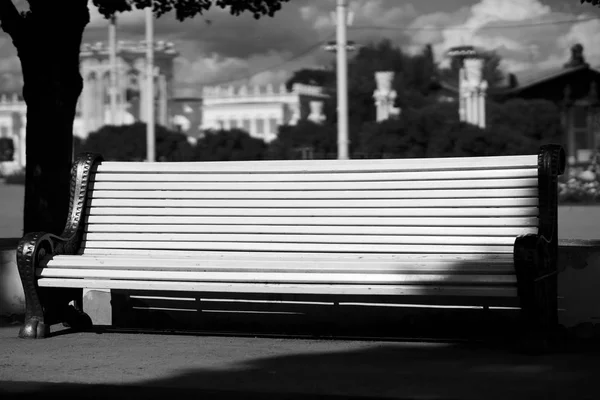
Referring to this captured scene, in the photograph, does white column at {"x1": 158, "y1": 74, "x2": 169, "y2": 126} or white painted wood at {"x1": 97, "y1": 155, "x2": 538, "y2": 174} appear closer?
white painted wood at {"x1": 97, "y1": 155, "x2": 538, "y2": 174}

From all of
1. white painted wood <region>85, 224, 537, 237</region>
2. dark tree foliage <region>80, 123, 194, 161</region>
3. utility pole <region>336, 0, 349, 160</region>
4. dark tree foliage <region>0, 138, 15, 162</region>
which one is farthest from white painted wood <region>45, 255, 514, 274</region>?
dark tree foliage <region>0, 138, 15, 162</region>

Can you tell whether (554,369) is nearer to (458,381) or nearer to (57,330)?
(458,381)

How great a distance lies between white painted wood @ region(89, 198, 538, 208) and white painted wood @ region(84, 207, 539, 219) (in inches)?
0.8

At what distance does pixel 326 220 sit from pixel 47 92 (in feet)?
7.76

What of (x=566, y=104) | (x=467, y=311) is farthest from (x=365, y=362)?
(x=566, y=104)

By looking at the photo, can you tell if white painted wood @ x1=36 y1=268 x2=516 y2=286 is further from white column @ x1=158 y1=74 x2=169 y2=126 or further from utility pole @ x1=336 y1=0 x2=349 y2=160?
white column @ x1=158 y1=74 x2=169 y2=126

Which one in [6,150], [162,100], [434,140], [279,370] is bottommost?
[279,370]

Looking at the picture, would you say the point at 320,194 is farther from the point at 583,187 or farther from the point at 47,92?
the point at 583,187

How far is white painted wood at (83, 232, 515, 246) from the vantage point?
6289 millimetres

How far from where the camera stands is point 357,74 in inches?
4577

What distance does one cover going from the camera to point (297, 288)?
6000mm

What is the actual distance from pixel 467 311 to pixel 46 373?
2.33 metres

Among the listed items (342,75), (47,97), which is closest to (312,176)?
(47,97)

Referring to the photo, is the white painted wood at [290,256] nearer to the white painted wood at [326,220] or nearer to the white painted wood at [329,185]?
the white painted wood at [326,220]
